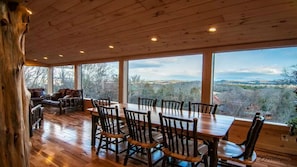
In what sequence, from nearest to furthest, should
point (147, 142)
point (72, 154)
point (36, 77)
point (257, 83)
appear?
point (147, 142)
point (72, 154)
point (257, 83)
point (36, 77)

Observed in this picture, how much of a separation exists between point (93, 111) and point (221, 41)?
2895mm

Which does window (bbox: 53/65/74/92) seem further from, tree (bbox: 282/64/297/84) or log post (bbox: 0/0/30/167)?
tree (bbox: 282/64/297/84)

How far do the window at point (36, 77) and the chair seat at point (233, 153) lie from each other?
893 cm

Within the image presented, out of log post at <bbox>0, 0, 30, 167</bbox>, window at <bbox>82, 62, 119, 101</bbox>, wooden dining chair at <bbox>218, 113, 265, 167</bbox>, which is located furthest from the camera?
window at <bbox>82, 62, 119, 101</bbox>

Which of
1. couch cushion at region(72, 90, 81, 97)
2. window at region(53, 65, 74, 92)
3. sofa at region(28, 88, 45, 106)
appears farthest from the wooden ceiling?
sofa at region(28, 88, 45, 106)

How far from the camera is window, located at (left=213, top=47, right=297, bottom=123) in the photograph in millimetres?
3260

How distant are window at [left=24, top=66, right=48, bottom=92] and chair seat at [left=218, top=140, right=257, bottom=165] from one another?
8.93 meters

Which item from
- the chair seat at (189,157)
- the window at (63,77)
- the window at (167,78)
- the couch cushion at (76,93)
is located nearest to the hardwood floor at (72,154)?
the chair seat at (189,157)

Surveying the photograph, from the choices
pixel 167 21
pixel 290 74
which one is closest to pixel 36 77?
pixel 167 21

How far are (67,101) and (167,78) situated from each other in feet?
13.7

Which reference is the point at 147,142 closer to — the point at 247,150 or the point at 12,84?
the point at 247,150

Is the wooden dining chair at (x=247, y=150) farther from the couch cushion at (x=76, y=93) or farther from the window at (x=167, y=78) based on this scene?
the couch cushion at (x=76, y=93)

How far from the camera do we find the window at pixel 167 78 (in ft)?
14.4

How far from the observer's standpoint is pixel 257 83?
11.7ft
